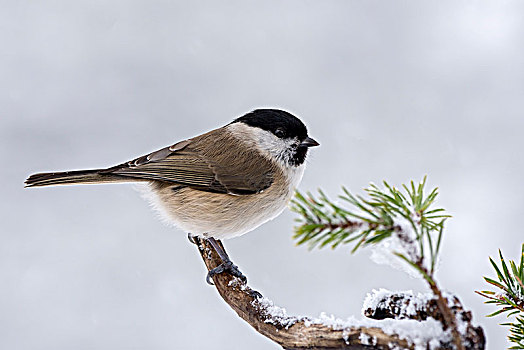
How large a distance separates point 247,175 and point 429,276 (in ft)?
2.88

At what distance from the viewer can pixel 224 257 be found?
4.87 ft

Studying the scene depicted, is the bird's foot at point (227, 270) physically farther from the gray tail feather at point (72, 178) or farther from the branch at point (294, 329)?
the gray tail feather at point (72, 178)

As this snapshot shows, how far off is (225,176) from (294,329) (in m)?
0.61

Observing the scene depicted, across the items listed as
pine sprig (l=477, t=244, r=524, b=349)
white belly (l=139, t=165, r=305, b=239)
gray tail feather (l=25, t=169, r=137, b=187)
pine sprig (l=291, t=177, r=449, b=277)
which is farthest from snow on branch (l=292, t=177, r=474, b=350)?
gray tail feather (l=25, t=169, r=137, b=187)

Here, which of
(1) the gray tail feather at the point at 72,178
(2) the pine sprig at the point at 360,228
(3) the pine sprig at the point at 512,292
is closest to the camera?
(2) the pine sprig at the point at 360,228

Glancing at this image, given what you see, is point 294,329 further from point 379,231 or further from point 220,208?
point 220,208

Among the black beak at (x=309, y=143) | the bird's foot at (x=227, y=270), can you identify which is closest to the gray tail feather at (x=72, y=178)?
the bird's foot at (x=227, y=270)

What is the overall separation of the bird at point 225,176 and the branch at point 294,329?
97 millimetres

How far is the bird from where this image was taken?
139 cm

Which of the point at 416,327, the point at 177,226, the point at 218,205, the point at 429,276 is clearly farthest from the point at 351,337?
the point at 177,226

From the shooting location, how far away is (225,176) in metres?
1.45

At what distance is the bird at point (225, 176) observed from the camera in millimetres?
1391

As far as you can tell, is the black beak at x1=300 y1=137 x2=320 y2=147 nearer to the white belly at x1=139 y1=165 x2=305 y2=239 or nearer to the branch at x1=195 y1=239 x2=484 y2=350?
the white belly at x1=139 y1=165 x2=305 y2=239

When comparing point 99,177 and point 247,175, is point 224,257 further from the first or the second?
point 99,177
